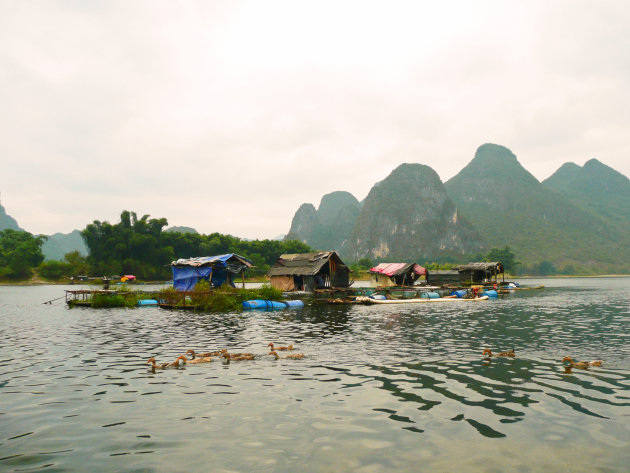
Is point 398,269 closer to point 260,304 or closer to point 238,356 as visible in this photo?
point 260,304

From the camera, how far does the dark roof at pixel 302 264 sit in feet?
163

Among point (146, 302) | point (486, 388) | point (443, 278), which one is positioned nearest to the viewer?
point (486, 388)

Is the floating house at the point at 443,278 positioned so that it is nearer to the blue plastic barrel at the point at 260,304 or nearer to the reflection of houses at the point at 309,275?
the reflection of houses at the point at 309,275

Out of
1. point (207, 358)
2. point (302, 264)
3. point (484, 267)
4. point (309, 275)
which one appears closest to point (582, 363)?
point (207, 358)

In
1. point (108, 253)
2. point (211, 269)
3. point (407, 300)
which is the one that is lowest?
point (407, 300)

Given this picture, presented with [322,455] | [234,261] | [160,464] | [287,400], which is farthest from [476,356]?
[234,261]

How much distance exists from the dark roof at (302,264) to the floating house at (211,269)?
24.6 ft

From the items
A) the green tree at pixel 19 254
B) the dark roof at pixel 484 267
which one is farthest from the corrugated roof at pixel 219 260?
the green tree at pixel 19 254

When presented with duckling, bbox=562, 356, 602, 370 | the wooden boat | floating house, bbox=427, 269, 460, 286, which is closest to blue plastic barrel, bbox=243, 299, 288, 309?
the wooden boat

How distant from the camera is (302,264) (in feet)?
171

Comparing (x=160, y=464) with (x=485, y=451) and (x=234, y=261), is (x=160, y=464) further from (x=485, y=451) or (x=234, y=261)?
(x=234, y=261)

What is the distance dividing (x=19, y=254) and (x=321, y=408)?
122 metres

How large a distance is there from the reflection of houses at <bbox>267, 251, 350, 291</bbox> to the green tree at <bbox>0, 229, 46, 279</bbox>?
8554cm

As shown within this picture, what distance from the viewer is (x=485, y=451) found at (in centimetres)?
710
